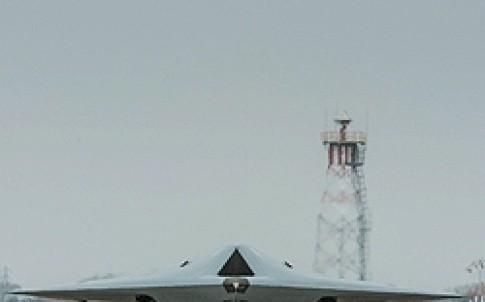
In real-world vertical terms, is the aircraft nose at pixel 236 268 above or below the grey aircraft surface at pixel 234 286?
above

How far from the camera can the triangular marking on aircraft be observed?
24.0m

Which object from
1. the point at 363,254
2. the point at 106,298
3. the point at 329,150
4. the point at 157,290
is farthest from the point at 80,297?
the point at 329,150

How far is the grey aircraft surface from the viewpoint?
73.9 ft

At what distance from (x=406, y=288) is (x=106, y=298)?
5.67 m

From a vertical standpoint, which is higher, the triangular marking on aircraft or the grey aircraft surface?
the triangular marking on aircraft

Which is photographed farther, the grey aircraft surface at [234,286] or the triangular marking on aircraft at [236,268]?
the triangular marking on aircraft at [236,268]

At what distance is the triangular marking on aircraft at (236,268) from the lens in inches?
943

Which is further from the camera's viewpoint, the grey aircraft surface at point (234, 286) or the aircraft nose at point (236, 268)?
the aircraft nose at point (236, 268)

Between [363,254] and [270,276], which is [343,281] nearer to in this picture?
[270,276]

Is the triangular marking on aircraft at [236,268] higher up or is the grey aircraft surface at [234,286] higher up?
the triangular marking on aircraft at [236,268]

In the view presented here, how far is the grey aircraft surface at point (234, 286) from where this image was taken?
Answer: 73.9 ft

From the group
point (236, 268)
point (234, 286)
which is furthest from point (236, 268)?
point (234, 286)

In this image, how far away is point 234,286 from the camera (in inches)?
869

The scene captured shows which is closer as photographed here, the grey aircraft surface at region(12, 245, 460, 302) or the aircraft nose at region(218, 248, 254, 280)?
the grey aircraft surface at region(12, 245, 460, 302)
